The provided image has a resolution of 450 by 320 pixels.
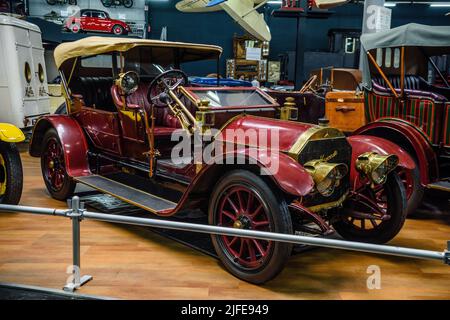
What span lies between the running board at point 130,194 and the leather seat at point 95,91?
1060mm

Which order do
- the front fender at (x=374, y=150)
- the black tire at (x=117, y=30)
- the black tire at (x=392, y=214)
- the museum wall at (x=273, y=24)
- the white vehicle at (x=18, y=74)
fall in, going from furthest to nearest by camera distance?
1. the museum wall at (x=273, y=24)
2. the black tire at (x=117, y=30)
3. the white vehicle at (x=18, y=74)
4. the front fender at (x=374, y=150)
5. the black tire at (x=392, y=214)

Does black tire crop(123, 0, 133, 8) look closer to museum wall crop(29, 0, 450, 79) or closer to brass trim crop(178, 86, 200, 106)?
museum wall crop(29, 0, 450, 79)

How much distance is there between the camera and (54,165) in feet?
15.0

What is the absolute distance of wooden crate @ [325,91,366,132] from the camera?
221 inches

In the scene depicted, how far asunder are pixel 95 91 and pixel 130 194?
6.02 feet

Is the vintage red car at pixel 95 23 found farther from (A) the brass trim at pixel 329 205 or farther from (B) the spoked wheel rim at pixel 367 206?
(A) the brass trim at pixel 329 205

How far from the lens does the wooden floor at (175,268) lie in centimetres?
263

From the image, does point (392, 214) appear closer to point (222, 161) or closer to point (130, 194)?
point (222, 161)

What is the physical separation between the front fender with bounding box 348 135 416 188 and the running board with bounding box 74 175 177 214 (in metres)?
1.35

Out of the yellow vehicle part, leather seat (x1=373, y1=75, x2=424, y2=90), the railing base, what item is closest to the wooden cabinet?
leather seat (x1=373, y1=75, x2=424, y2=90)

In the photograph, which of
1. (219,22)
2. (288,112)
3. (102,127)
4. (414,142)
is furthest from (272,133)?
(219,22)

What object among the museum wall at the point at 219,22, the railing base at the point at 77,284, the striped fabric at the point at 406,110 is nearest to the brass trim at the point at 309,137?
the railing base at the point at 77,284

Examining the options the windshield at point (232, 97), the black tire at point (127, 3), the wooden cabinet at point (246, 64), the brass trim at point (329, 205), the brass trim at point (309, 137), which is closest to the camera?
the brass trim at point (309, 137)
